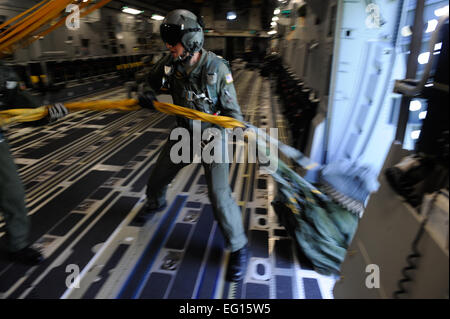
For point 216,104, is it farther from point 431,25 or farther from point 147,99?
point 431,25

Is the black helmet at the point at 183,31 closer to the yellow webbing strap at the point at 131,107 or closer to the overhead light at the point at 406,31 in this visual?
the yellow webbing strap at the point at 131,107

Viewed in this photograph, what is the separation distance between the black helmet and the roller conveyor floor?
5.27ft

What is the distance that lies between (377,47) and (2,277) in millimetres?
3820

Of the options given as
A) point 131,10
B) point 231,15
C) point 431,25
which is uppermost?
point 231,15

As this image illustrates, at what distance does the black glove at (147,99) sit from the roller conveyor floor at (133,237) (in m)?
1.13

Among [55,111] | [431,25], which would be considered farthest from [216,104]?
[431,25]

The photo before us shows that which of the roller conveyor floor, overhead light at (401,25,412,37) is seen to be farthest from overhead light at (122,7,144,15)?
overhead light at (401,25,412,37)

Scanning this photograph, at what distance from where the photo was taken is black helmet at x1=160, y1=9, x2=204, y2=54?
1934 millimetres

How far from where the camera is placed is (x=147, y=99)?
7.34 feet

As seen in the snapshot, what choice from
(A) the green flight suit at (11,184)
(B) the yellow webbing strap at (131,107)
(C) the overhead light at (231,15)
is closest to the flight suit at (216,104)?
(B) the yellow webbing strap at (131,107)

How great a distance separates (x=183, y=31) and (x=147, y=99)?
61 centimetres

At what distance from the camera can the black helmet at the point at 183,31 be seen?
1934 mm

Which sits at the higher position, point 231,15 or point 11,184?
point 231,15

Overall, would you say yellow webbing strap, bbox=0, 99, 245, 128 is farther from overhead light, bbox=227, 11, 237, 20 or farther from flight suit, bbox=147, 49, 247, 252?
overhead light, bbox=227, 11, 237, 20
